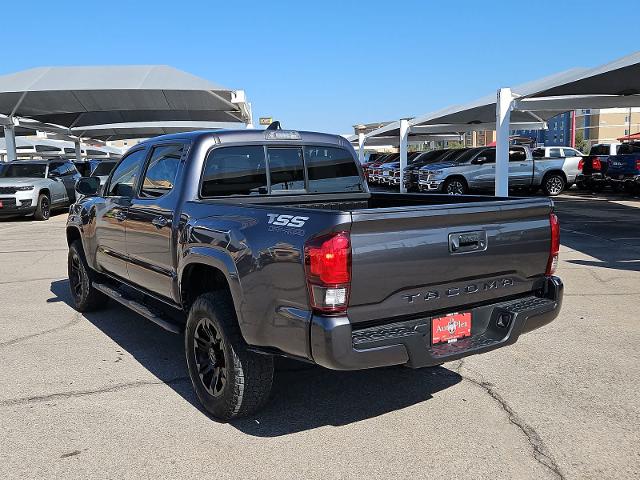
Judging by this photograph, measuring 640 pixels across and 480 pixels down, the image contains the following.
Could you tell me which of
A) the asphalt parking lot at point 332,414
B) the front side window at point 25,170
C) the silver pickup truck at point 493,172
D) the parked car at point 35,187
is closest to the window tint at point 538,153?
the silver pickup truck at point 493,172

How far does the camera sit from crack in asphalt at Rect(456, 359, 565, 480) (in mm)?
3209

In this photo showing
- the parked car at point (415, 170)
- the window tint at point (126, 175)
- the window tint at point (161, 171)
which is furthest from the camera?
the parked car at point (415, 170)

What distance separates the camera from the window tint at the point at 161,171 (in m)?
4.56

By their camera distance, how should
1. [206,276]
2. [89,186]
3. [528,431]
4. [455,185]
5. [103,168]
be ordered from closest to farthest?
1. [528,431]
2. [206,276]
3. [89,186]
4. [103,168]
5. [455,185]

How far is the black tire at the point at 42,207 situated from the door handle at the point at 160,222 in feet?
45.6

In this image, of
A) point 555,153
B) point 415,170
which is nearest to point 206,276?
point 415,170

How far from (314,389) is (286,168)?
178 centimetres

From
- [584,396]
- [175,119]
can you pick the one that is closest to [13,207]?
[584,396]

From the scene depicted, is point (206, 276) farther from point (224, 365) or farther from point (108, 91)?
point (108, 91)

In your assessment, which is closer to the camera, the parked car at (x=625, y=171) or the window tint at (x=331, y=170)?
the window tint at (x=331, y=170)

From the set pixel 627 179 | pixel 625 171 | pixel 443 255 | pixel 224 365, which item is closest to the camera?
pixel 443 255

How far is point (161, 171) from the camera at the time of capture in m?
4.78

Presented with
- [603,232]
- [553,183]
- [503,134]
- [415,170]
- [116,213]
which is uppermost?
[503,134]

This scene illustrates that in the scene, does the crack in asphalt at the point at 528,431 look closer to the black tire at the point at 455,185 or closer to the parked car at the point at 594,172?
the black tire at the point at 455,185
